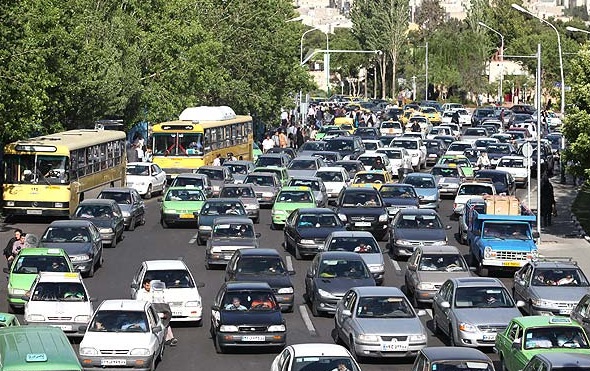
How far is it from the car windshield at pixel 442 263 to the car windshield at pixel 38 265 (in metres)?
8.72

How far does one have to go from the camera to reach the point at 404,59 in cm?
15212

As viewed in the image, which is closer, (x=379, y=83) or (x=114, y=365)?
(x=114, y=365)

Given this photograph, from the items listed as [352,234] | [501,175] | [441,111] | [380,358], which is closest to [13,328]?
[380,358]

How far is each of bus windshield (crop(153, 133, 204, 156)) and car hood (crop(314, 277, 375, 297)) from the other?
1131 inches

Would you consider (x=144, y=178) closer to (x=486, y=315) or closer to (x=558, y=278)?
(x=558, y=278)

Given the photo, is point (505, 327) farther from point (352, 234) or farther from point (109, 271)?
point (109, 271)

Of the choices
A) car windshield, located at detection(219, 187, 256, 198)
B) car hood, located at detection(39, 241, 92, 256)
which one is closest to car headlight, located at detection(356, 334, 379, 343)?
car hood, located at detection(39, 241, 92, 256)

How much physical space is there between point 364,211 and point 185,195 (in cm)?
700

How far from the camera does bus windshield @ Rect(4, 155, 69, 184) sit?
1816 inches

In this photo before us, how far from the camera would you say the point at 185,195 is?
156ft

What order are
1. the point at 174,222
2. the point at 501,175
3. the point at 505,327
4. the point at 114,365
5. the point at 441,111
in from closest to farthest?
the point at 114,365 → the point at 505,327 → the point at 174,222 → the point at 501,175 → the point at 441,111

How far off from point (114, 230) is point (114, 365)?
17728 mm

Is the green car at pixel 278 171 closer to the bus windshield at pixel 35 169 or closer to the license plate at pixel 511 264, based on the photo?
the bus windshield at pixel 35 169

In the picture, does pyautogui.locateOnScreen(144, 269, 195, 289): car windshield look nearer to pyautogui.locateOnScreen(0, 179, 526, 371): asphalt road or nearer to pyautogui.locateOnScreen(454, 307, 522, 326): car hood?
pyautogui.locateOnScreen(0, 179, 526, 371): asphalt road
